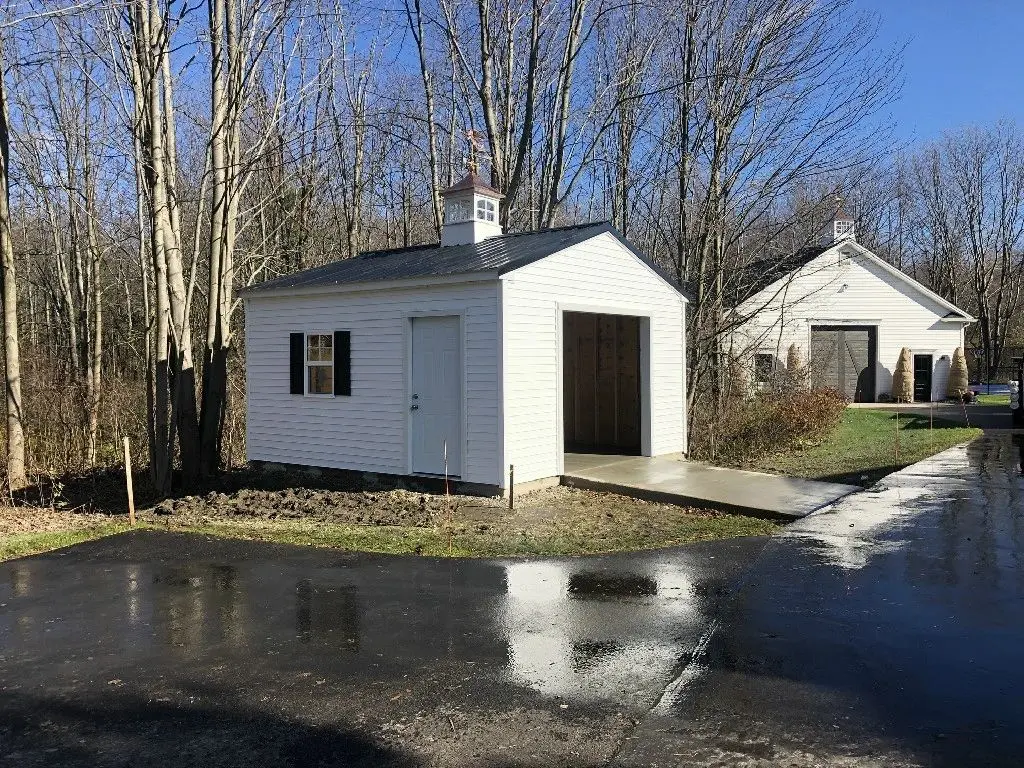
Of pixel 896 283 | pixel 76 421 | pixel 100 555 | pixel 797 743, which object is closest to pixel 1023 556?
pixel 797 743

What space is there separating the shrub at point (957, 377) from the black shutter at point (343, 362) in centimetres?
2167

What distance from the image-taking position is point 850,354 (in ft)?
88.3

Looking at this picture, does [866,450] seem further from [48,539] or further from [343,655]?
[48,539]

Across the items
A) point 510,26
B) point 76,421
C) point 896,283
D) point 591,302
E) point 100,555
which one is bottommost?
point 100,555

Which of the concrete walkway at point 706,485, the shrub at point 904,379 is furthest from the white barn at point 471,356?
the shrub at point 904,379

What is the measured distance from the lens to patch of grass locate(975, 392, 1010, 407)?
26.6 meters

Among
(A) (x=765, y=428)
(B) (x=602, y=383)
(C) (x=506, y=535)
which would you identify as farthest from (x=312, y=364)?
(A) (x=765, y=428)

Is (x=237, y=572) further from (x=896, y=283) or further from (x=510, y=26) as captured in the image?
(x=896, y=283)

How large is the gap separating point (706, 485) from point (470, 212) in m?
5.71

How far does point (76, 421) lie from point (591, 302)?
9.96m

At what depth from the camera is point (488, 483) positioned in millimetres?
10828

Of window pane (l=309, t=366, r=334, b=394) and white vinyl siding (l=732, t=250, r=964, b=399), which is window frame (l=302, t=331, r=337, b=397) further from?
white vinyl siding (l=732, t=250, r=964, b=399)

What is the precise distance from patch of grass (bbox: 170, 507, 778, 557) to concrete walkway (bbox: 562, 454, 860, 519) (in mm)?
295

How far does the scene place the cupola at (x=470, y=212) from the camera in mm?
13250
